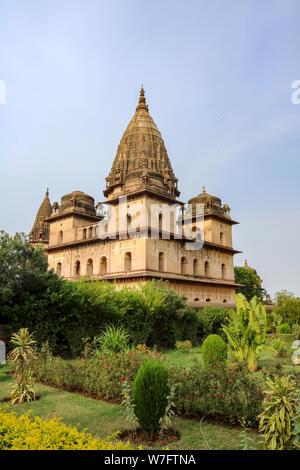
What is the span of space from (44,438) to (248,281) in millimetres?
53303

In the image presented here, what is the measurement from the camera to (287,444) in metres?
5.25

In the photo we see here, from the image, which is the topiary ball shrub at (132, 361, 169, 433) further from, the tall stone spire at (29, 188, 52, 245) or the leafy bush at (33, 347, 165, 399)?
the tall stone spire at (29, 188, 52, 245)

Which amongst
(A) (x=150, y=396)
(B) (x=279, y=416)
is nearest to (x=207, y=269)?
(A) (x=150, y=396)

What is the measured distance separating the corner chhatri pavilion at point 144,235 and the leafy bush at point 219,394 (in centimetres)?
1761

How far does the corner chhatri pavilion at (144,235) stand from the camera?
2772 centimetres

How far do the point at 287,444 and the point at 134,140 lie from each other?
32.9m

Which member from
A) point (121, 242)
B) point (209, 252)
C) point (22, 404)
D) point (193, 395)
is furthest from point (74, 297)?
point (209, 252)

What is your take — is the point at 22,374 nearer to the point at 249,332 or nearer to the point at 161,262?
the point at 249,332

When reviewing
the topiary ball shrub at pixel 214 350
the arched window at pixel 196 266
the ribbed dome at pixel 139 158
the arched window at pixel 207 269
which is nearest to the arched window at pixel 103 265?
the ribbed dome at pixel 139 158

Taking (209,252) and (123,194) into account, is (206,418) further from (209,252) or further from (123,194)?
(209,252)

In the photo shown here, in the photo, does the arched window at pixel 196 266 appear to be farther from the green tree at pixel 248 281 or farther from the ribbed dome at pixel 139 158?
the green tree at pixel 248 281

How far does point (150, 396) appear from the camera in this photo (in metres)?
6.06

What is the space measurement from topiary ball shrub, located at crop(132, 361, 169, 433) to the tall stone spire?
125 feet

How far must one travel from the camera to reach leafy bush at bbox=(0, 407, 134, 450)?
13.8 ft
